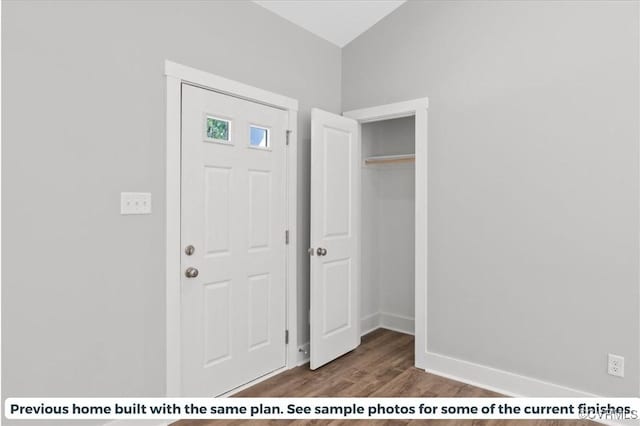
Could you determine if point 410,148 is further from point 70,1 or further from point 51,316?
point 51,316

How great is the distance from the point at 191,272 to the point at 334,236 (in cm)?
127

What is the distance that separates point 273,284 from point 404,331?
70.1 inches

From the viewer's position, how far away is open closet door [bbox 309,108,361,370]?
3.05 m

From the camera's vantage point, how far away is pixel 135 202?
2.15 meters

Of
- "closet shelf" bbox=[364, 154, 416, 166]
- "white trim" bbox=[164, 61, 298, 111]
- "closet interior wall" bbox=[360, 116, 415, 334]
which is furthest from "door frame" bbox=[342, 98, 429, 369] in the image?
"white trim" bbox=[164, 61, 298, 111]

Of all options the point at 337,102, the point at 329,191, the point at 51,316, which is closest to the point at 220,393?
the point at 51,316

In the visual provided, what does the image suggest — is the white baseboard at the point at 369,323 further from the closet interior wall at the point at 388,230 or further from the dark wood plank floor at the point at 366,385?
the dark wood plank floor at the point at 366,385

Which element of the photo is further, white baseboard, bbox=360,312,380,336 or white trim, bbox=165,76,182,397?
white baseboard, bbox=360,312,380,336

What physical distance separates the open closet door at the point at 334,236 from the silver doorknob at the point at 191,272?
0.97 m

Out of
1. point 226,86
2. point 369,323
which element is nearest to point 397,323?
point 369,323

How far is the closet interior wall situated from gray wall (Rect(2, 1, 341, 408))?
210 cm

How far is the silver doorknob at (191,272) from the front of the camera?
238 cm

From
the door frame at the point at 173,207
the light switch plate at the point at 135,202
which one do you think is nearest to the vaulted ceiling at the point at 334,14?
the door frame at the point at 173,207

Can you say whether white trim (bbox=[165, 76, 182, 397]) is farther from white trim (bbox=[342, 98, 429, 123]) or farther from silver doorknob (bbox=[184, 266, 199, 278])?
white trim (bbox=[342, 98, 429, 123])
